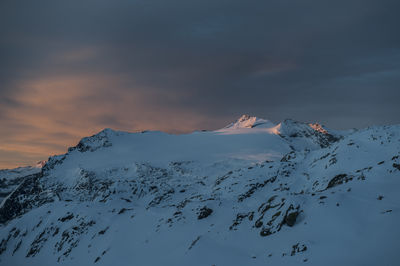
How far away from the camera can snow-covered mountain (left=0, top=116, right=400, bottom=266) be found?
12.1 metres

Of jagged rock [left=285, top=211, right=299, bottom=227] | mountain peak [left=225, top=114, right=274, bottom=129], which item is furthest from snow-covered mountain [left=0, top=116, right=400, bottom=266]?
mountain peak [left=225, top=114, right=274, bottom=129]

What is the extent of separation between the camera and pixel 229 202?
24391 millimetres

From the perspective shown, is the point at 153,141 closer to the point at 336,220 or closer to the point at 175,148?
the point at 175,148

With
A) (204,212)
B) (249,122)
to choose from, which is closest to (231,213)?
(204,212)

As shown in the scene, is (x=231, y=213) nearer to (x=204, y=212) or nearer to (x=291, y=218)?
(x=204, y=212)

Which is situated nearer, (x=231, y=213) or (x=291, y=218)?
(x=291, y=218)

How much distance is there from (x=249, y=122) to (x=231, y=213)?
86110 mm

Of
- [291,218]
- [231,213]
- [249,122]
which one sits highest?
[249,122]

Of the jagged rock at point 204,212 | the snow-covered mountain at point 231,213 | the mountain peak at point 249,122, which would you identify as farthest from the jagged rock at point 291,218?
the mountain peak at point 249,122

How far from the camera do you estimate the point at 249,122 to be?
344ft

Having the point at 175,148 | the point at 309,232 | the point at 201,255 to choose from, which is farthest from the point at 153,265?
the point at 175,148

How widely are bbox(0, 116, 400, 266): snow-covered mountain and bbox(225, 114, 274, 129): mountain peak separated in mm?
40454

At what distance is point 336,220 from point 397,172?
6785mm

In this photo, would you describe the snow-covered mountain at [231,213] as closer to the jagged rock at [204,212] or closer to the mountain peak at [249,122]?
the jagged rock at [204,212]
